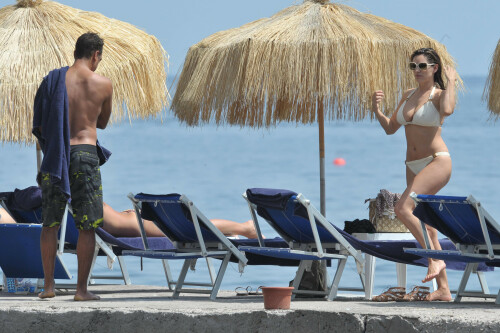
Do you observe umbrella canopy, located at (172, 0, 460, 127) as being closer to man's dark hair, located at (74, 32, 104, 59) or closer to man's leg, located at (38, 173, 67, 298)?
man's dark hair, located at (74, 32, 104, 59)

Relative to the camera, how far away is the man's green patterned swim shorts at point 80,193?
5781 millimetres

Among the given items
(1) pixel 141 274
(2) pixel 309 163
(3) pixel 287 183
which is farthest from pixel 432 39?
(2) pixel 309 163

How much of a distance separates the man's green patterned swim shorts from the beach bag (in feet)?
5.74

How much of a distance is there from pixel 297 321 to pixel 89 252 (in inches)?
56.7

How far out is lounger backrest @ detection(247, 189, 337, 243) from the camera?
19.1 ft

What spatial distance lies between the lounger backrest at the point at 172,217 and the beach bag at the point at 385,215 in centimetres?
101

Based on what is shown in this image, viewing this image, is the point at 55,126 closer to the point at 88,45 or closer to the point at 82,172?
the point at 82,172

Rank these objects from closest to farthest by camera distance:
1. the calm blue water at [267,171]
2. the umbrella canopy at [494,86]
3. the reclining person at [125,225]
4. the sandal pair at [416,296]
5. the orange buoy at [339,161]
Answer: the sandal pair at [416,296], the umbrella canopy at [494,86], the reclining person at [125,225], the calm blue water at [267,171], the orange buoy at [339,161]

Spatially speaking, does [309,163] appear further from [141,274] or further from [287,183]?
[141,274]

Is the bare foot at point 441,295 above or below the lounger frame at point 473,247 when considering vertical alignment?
below

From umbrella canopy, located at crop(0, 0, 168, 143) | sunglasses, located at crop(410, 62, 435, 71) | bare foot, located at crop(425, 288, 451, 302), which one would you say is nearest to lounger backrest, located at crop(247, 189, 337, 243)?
bare foot, located at crop(425, 288, 451, 302)

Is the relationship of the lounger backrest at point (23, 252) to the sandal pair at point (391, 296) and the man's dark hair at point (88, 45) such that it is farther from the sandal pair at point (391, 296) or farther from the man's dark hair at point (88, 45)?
the sandal pair at point (391, 296)

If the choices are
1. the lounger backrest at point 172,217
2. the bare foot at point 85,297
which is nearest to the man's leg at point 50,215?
the bare foot at point 85,297

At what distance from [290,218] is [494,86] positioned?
1.90m
